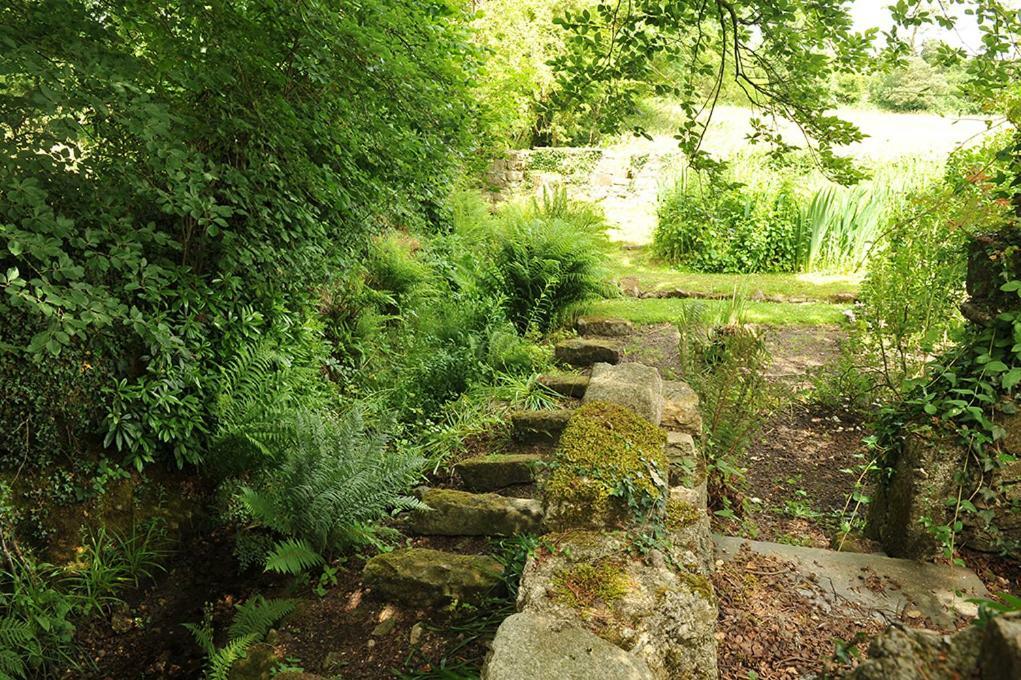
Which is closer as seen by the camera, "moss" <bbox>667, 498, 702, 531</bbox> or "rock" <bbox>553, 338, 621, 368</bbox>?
"moss" <bbox>667, 498, 702, 531</bbox>

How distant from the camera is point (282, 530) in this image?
312cm

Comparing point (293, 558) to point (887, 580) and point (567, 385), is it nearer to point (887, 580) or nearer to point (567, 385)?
point (567, 385)

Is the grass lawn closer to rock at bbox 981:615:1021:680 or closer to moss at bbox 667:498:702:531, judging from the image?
moss at bbox 667:498:702:531

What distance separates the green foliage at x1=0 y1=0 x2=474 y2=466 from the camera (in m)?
2.78

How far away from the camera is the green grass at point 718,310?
292 inches

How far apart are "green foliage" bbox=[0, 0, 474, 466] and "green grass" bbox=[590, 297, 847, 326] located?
3.83 meters

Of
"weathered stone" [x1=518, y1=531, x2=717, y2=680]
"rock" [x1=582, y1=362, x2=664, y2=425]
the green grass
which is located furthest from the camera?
the green grass

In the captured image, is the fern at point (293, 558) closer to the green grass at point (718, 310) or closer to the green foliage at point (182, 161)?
the green foliage at point (182, 161)

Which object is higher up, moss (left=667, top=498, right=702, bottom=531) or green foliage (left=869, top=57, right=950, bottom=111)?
green foliage (left=869, top=57, right=950, bottom=111)

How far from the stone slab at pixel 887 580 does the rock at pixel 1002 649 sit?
Result: 1.68 m

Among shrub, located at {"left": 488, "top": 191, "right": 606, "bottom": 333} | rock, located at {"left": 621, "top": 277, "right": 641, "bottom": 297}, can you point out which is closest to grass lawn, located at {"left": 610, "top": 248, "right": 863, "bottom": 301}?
rock, located at {"left": 621, "top": 277, "right": 641, "bottom": 297}

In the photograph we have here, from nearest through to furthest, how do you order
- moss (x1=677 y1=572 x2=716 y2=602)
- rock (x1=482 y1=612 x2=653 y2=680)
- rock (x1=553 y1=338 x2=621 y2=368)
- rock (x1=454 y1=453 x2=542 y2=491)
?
rock (x1=482 y1=612 x2=653 y2=680) < moss (x1=677 y1=572 x2=716 y2=602) < rock (x1=454 y1=453 x2=542 y2=491) < rock (x1=553 y1=338 x2=621 y2=368)

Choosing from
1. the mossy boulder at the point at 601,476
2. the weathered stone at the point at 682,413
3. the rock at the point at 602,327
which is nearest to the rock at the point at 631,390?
the weathered stone at the point at 682,413

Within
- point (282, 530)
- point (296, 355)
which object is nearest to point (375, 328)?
point (296, 355)
